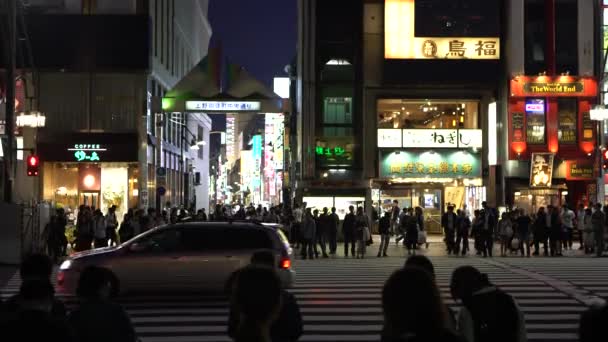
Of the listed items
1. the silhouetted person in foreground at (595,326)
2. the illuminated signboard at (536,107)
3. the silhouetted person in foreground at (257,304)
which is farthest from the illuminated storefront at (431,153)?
the silhouetted person in foreground at (595,326)

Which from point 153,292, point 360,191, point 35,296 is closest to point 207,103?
point 360,191

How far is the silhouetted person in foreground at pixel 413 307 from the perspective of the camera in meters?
4.03

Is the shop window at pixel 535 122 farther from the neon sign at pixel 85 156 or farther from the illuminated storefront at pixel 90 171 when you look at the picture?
the neon sign at pixel 85 156

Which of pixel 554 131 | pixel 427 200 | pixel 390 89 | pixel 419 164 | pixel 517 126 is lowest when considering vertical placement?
pixel 427 200

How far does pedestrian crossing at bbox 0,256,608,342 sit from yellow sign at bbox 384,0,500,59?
1542 centimetres

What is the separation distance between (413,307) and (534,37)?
3625 centimetres

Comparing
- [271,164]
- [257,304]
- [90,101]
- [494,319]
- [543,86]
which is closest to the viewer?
[257,304]

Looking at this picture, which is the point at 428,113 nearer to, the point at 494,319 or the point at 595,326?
the point at 494,319

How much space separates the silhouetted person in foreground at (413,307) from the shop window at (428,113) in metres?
35.0

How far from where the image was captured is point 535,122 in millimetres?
37375

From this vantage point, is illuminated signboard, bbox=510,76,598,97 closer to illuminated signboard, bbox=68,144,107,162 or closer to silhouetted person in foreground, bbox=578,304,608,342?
illuminated signboard, bbox=68,144,107,162

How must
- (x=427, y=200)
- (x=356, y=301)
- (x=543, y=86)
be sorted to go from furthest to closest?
1. (x=427, y=200)
2. (x=543, y=86)
3. (x=356, y=301)

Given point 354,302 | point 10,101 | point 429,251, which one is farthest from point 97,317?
point 429,251

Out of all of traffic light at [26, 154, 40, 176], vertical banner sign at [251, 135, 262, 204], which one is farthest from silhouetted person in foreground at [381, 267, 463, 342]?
vertical banner sign at [251, 135, 262, 204]
